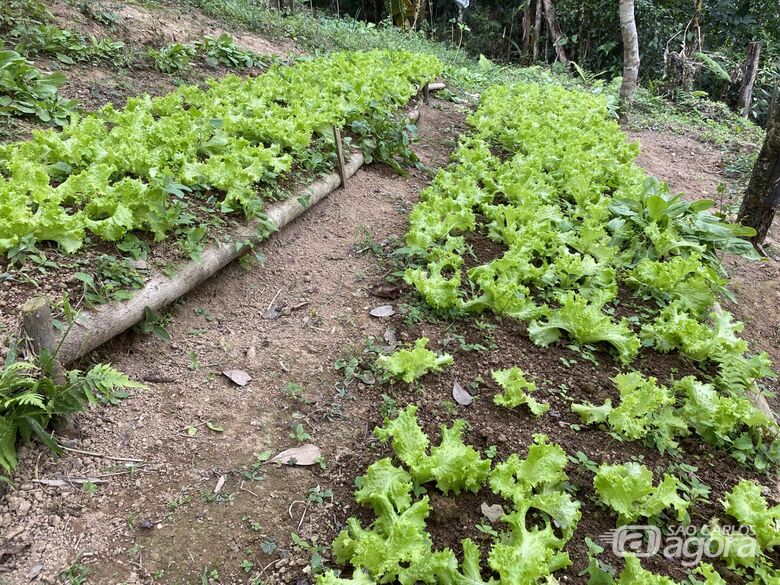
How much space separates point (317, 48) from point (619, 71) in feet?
32.2

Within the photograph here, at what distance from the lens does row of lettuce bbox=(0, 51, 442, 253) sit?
333 cm

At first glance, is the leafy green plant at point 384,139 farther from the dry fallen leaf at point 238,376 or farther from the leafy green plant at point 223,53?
the dry fallen leaf at point 238,376

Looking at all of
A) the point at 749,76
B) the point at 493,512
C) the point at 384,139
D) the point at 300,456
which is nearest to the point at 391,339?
the point at 300,456

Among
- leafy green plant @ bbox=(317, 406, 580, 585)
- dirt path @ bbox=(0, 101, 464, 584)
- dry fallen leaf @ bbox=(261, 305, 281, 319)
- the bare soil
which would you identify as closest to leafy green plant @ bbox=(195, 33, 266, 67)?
the bare soil

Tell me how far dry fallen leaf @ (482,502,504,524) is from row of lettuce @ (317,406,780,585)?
38 millimetres

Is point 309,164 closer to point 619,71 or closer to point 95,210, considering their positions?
point 95,210

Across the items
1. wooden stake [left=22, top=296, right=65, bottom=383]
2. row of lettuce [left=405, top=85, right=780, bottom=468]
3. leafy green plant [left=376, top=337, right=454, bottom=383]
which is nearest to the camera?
wooden stake [left=22, top=296, right=65, bottom=383]

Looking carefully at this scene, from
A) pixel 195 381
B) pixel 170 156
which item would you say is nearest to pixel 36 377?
pixel 195 381

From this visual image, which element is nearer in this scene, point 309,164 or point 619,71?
point 309,164

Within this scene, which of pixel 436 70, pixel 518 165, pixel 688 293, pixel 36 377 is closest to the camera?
pixel 36 377

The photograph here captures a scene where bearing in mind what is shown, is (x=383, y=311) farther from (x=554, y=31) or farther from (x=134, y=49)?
(x=554, y=31)

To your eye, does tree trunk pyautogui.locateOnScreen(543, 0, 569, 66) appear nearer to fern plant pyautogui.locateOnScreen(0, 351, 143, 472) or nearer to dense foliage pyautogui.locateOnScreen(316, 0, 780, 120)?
dense foliage pyautogui.locateOnScreen(316, 0, 780, 120)

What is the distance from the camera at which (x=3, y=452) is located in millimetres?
2332

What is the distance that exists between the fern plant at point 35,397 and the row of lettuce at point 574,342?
49.1 inches
